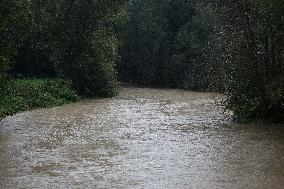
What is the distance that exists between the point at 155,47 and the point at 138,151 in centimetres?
3472

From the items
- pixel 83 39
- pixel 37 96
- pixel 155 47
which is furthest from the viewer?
pixel 155 47

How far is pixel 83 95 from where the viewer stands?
34.8 meters

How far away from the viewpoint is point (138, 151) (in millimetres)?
15117

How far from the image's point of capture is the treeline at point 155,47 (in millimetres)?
18906

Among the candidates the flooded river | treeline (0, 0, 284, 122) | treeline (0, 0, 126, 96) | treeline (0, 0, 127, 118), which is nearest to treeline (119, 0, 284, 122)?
treeline (0, 0, 284, 122)

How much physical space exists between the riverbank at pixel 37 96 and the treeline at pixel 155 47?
301 mm

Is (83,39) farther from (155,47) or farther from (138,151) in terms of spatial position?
(138,151)

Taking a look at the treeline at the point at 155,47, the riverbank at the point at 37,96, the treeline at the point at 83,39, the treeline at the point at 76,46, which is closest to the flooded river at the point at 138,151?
the riverbank at the point at 37,96

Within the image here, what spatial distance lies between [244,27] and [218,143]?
17.7ft

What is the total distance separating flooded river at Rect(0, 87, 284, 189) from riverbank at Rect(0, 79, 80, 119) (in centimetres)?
116

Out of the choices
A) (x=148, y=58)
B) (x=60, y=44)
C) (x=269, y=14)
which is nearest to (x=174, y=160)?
(x=269, y=14)

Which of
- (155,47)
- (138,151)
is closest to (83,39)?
(155,47)

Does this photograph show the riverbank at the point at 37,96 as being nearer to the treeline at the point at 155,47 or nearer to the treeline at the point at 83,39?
the treeline at the point at 155,47

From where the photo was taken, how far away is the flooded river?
11.5m
